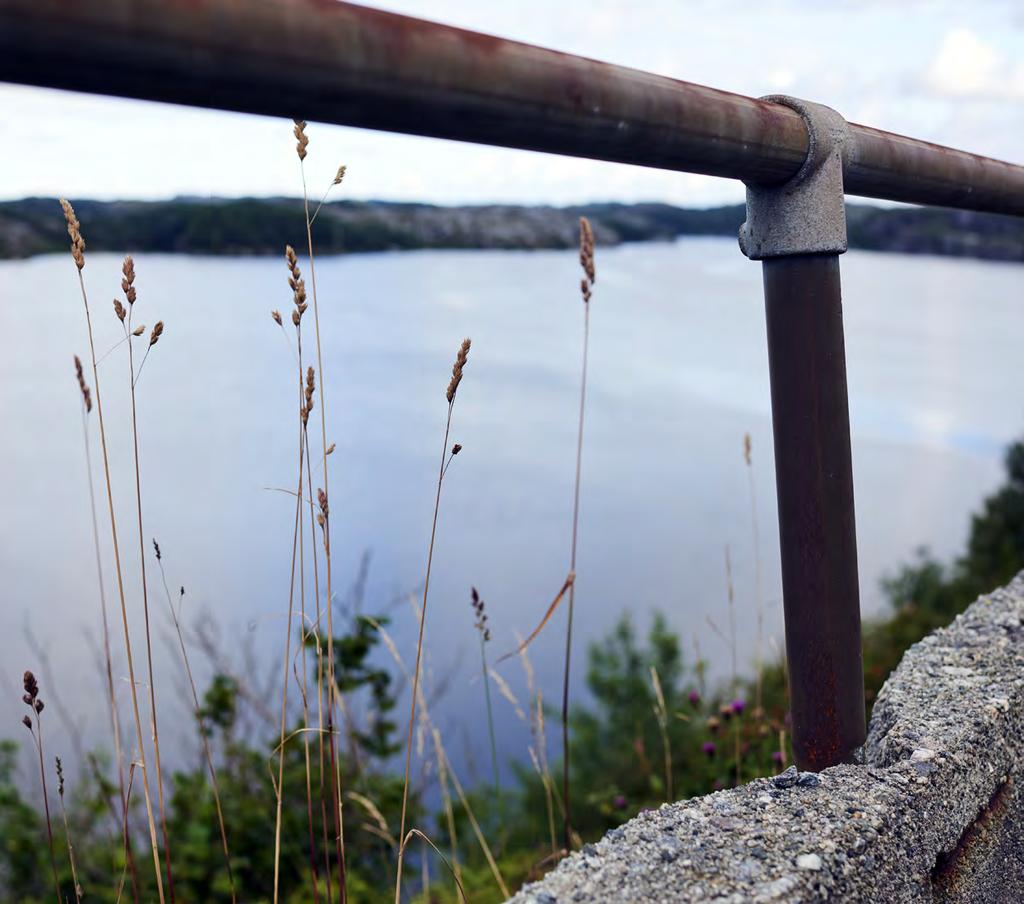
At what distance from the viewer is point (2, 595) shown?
12.3 metres

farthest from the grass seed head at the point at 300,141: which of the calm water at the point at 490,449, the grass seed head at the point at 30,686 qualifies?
the calm water at the point at 490,449

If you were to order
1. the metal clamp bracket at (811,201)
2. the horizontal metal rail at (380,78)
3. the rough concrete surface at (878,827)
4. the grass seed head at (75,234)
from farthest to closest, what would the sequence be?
the grass seed head at (75,234) < the metal clamp bracket at (811,201) < the rough concrete surface at (878,827) < the horizontal metal rail at (380,78)

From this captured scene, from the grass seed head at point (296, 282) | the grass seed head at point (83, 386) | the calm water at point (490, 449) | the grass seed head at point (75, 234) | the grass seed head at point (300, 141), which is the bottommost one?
the calm water at point (490, 449)

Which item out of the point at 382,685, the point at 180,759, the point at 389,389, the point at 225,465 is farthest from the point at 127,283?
the point at 389,389

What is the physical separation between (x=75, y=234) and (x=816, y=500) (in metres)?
0.91

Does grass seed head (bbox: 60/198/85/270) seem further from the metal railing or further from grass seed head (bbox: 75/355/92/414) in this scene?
the metal railing

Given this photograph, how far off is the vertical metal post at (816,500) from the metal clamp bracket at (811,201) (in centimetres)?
2

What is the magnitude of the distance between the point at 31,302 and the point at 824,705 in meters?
26.9

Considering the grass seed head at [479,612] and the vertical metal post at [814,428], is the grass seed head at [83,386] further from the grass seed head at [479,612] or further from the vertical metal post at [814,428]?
the vertical metal post at [814,428]

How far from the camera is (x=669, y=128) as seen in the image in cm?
81

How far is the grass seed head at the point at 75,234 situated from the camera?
3.67ft

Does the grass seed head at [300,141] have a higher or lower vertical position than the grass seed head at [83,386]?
higher

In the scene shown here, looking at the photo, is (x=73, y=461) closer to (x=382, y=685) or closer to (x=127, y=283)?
(x=382, y=685)

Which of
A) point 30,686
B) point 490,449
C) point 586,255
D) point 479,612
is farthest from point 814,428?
point 490,449
